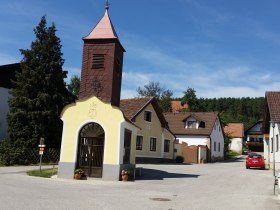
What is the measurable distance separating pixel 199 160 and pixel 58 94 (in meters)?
19.6

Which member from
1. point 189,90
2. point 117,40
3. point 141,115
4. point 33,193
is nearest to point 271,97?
point 141,115

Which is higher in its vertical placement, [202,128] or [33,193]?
[202,128]

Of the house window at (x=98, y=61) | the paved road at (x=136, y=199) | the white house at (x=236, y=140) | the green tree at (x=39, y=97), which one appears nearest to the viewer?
the paved road at (x=136, y=199)

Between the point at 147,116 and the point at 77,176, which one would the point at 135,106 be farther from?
the point at 77,176

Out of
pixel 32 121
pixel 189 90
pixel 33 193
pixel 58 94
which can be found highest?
pixel 189 90

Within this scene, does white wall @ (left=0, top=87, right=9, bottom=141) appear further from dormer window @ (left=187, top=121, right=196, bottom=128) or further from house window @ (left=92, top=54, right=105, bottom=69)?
dormer window @ (left=187, top=121, right=196, bottom=128)

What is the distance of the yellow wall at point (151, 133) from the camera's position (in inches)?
1499

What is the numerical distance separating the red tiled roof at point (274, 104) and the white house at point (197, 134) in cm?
1352

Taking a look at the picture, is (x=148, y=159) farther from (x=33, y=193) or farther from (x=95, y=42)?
(x=33, y=193)

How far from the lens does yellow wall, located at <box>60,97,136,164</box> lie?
2130cm

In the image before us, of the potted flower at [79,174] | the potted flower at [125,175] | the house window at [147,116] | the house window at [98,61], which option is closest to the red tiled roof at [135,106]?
the house window at [147,116]

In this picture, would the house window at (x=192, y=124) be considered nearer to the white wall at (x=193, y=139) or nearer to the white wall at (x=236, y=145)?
the white wall at (x=193, y=139)

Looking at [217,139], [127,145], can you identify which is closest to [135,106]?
[127,145]

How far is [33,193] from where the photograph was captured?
14.0 meters
